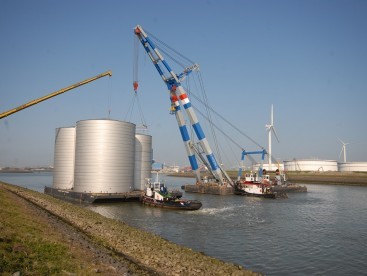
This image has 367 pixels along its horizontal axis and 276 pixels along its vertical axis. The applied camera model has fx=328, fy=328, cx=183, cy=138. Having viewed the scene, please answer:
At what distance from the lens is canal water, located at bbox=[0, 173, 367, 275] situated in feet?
67.4

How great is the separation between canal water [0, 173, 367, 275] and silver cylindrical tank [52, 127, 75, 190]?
15584 millimetres

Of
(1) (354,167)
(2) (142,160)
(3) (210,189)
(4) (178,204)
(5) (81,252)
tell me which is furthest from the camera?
(1) (354,167)

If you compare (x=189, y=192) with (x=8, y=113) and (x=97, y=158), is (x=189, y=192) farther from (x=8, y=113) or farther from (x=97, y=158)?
(x=8, y=113)

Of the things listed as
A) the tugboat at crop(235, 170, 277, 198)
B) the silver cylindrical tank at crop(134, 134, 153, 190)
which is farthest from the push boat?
the silver cylindrical tank at crop(134, 134, 153, 190)

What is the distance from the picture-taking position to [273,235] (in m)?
28.8

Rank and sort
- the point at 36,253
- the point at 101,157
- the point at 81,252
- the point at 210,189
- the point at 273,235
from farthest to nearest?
the point at 210,189 < the point at 101,157 < the point at 273,235 < the point at 81,252 < the point at 36,253

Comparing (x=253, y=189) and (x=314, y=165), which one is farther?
(x=314, y=165)

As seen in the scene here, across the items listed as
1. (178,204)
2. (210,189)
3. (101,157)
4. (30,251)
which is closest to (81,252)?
(30,251)

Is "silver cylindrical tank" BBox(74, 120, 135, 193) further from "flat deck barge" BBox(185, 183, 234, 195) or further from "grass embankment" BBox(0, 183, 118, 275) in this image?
"grass embankment" BBox(0, 183, 118, 275)

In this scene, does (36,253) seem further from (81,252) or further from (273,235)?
(273,235)

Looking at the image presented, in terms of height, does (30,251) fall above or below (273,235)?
above

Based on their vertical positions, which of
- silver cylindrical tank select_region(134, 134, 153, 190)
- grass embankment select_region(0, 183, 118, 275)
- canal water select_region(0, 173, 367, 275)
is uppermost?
silver cylindrical tank select_region(134, 134, 153, 190)

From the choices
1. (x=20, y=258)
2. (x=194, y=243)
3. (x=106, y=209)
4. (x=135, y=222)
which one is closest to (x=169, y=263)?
(x=20, y=258)

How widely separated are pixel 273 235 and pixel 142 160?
37.7m
